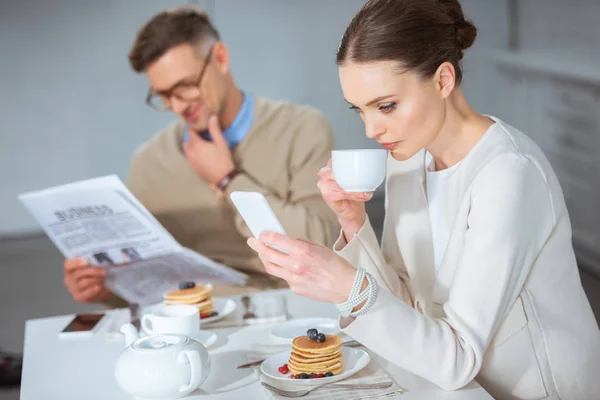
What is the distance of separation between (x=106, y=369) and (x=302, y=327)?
1.25 ft

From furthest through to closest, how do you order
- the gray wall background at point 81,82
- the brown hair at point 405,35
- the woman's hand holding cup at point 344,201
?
the gray wall background at point 81,82
the woman's hand holding cup at point 344,201
the brown hair at point 405,35

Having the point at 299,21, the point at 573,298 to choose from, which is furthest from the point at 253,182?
the point at 573,298

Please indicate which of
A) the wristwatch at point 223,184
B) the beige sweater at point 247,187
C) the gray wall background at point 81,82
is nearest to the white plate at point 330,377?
the beige sweater at point 247,187

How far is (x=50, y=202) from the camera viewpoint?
218cm

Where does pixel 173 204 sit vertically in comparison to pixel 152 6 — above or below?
below

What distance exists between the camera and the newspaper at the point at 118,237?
2.13 m

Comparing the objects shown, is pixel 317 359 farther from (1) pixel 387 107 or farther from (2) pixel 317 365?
(1) pixel 387 107

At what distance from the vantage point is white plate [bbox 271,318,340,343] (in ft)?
5.48

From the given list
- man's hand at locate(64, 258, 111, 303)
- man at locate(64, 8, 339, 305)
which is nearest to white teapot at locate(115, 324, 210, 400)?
man's hand at locate(64, 258, 111, 303)

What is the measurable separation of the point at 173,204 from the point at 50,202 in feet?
2.59

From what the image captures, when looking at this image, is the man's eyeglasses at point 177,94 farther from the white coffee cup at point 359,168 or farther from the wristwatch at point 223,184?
the white coffee cup at point 359,168

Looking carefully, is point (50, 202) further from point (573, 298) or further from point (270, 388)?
point (573, 298)

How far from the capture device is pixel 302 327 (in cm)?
172

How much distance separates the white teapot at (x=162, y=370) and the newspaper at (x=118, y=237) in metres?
0.75
